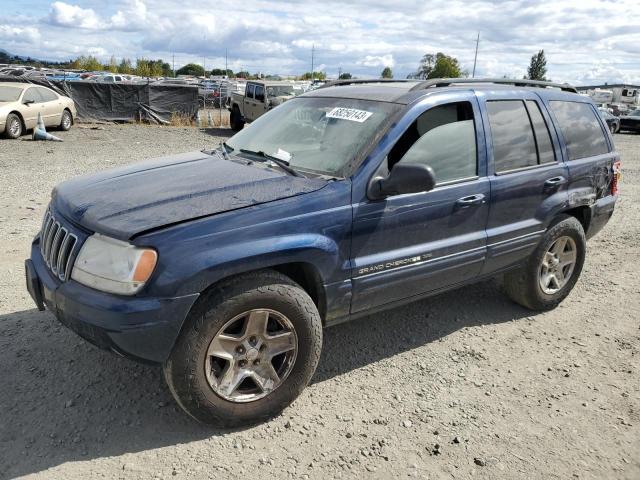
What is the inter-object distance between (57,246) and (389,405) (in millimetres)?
2082

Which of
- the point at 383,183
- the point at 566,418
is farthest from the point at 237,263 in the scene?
the point at 566,418

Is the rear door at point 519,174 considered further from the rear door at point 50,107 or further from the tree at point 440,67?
the tree at point 440,67

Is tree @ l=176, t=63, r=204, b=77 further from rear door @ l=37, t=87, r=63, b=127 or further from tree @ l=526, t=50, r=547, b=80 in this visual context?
rear door @ l=37, t=87, r=63, b=127

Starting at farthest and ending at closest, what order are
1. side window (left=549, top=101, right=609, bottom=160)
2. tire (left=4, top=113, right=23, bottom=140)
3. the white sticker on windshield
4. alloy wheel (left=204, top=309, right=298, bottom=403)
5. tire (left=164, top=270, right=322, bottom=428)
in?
tire (left=4, top=113, right=23, bottom=140) → side window (left=549, top=101, right=609, bottom=160) → the white sticker on windshield → alloy wheel (left=204, top=309, right=298, bottom=403) → tire (left=164, top=270, right=322, bottom=428)

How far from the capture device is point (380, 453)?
286cm

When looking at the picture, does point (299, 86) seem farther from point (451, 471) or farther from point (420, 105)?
point (451, 471)

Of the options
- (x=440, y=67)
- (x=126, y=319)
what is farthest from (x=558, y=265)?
(x=440, y=67)

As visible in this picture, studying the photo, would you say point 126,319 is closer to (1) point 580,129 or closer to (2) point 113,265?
(2) point 113,265

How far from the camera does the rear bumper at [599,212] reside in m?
4.77

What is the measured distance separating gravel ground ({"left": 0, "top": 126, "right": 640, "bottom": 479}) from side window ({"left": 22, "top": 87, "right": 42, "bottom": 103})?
12073 mm

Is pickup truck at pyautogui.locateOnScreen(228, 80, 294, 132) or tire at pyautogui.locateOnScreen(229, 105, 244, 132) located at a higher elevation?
pickup truck at pyautogui.locateOnScreen(228, 80, 294, 132)

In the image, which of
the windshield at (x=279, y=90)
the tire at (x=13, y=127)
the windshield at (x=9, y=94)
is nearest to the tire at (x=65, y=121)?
the windshield at (x=9, y=94)

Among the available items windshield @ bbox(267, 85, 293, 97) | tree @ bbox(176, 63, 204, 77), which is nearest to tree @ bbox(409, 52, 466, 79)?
windshield @ bbox(267, 85, 293, 97)

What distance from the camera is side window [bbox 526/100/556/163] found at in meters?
4.23
